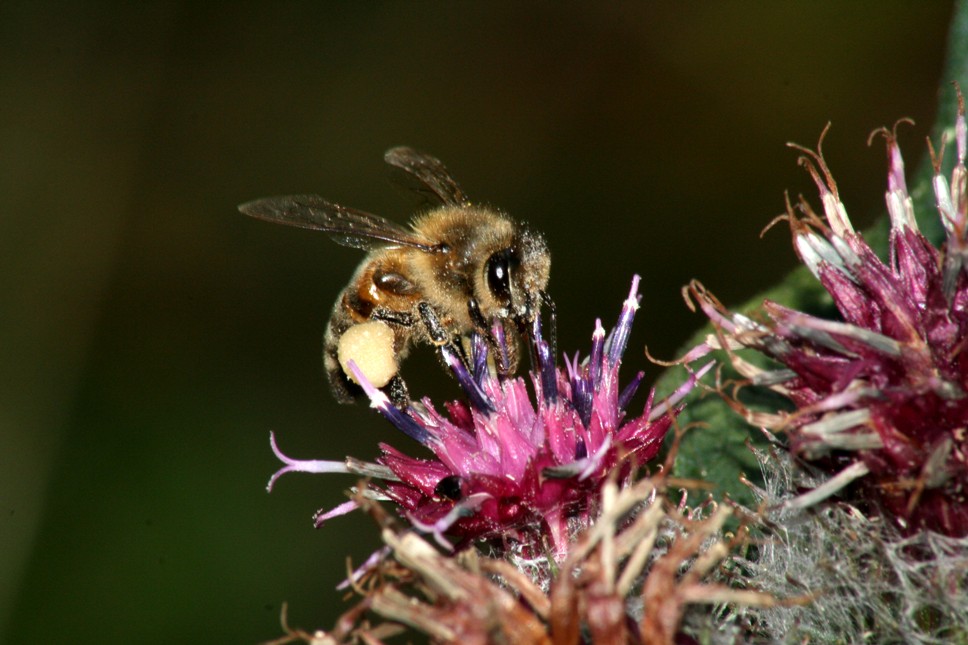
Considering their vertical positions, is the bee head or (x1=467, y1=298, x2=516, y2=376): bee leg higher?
the bee head

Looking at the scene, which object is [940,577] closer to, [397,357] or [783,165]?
[397,357]

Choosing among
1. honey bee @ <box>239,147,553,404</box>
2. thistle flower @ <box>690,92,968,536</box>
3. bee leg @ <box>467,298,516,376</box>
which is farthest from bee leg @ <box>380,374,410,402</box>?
thistle flower @ <box>690,92,968,536</box>

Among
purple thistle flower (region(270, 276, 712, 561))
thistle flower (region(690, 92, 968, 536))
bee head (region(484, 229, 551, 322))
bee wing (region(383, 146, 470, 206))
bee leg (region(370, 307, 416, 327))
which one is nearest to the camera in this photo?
thistle flower (region(690, 92, 968, 536))

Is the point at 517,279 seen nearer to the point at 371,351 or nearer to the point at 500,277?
the point at 500,277

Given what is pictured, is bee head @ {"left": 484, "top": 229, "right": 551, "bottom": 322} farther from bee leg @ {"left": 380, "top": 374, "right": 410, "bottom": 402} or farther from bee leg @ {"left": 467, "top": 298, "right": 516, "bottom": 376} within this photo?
bee leg @ {"left": 380, "top": 374, "right": 410, "bottom": 402}

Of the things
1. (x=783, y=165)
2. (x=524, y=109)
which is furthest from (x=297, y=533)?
(x=783, y=165)

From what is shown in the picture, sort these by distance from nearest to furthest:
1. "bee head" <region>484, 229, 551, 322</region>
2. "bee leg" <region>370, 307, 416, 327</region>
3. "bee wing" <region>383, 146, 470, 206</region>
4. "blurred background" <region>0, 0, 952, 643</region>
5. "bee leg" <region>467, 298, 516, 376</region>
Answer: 1. "bee leg" <region>467, 298, 516, 376</region>
2. "bee head" <region>484, 229, 551, 322</region>
3. "bee leg" <region>370, 307, 416, 327</region>
4. "bee wing" <region>383, 146, 470, 206</region>
5. "blurred background" <region>0, 0, 952, 643</region>
